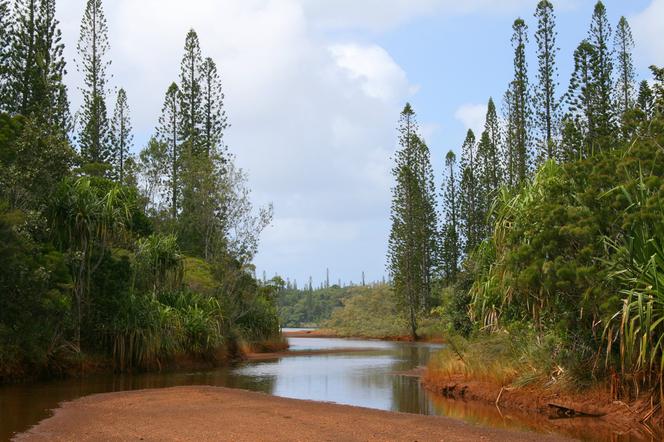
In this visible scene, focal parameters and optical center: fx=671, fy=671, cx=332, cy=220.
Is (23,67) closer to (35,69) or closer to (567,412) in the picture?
(35,69)

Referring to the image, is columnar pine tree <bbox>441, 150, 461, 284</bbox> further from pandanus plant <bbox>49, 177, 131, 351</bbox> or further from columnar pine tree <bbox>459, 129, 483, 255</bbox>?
pandanus plant <bbox>49, 177, 131, 351</bbox>

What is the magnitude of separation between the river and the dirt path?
78 centimetres

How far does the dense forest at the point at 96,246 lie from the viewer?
54.6ft

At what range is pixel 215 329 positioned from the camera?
78.7 feet

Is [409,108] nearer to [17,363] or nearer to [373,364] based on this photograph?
[373,364]

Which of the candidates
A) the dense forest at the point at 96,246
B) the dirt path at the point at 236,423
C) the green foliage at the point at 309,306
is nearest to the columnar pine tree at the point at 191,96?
the dense forest at the point at 96,246

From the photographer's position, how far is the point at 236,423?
10.9 metres

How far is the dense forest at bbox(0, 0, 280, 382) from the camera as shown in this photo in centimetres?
1666

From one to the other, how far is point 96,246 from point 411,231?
3393 cm

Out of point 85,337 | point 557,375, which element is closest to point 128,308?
point 85,337

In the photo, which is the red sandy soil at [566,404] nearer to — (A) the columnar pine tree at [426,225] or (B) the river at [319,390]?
(B) the river at [319,390]

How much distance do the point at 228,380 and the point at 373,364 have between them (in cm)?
846

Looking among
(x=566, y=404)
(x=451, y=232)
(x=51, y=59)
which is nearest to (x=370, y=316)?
(x=451, y=232)

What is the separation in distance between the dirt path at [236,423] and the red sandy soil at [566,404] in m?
1.54
